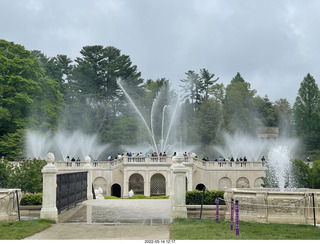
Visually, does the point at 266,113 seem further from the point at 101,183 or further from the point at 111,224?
the point at 111,224

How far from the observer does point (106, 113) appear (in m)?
77.6

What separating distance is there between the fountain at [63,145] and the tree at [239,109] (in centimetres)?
2171

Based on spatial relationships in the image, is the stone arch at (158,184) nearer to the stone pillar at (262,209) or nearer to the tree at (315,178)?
the tree at (315,178)

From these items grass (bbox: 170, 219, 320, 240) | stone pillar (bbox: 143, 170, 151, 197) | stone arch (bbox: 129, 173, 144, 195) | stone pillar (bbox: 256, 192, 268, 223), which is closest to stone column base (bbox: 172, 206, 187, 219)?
grass (bbox: 170, 219, 320, 240)

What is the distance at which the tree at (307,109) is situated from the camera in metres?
71.6

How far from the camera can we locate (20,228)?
14727 mm

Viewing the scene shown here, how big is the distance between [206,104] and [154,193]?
108 feet

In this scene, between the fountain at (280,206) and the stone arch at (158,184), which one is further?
the stone arch at (158,184)

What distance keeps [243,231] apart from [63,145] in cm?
5334

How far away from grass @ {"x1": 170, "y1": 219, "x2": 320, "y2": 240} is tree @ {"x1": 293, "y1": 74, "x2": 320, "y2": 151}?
58.5 metres

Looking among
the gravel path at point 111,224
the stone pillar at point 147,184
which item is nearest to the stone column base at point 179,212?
the gravel path at point 111,224

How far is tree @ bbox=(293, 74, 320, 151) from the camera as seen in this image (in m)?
71.6

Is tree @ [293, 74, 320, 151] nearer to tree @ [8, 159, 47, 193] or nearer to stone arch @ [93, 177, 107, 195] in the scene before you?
stone arch @ [93, 177, 107, 195]

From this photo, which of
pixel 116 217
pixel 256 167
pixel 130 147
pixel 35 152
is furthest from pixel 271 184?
pixel 130 147
